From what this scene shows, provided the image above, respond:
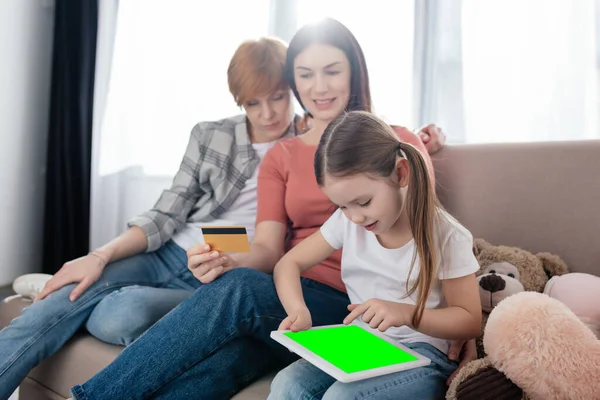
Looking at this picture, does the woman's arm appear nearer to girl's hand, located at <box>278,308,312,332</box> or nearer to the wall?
girl's hand, located at <box>278,308,312,332</box>

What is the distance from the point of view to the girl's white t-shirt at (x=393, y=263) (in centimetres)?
109

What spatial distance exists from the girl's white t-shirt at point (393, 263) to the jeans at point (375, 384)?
5 centimetres

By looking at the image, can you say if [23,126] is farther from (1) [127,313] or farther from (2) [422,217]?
(2) [422,217]

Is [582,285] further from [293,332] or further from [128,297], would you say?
[128,297]

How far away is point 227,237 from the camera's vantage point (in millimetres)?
1199

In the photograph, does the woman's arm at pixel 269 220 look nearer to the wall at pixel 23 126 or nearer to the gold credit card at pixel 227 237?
the gold credit card at pixel 227 237

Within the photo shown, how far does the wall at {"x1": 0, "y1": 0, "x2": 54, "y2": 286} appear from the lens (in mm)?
2768

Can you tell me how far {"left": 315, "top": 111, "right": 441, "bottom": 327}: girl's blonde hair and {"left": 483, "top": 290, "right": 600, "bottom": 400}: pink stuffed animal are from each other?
0.16m

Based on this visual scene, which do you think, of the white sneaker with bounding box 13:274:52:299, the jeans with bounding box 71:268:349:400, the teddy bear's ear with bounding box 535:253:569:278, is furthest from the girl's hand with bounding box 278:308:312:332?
the white sneaker with bounding box 13:274:52:299

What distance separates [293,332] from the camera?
106 centimetres

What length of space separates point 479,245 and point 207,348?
2.24 ft

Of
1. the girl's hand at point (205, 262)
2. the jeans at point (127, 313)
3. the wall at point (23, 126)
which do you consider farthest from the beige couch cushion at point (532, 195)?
the wall at point (23, 126)

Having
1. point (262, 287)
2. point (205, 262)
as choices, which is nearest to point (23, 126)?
point (205, 262)

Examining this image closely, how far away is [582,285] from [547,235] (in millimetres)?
217
